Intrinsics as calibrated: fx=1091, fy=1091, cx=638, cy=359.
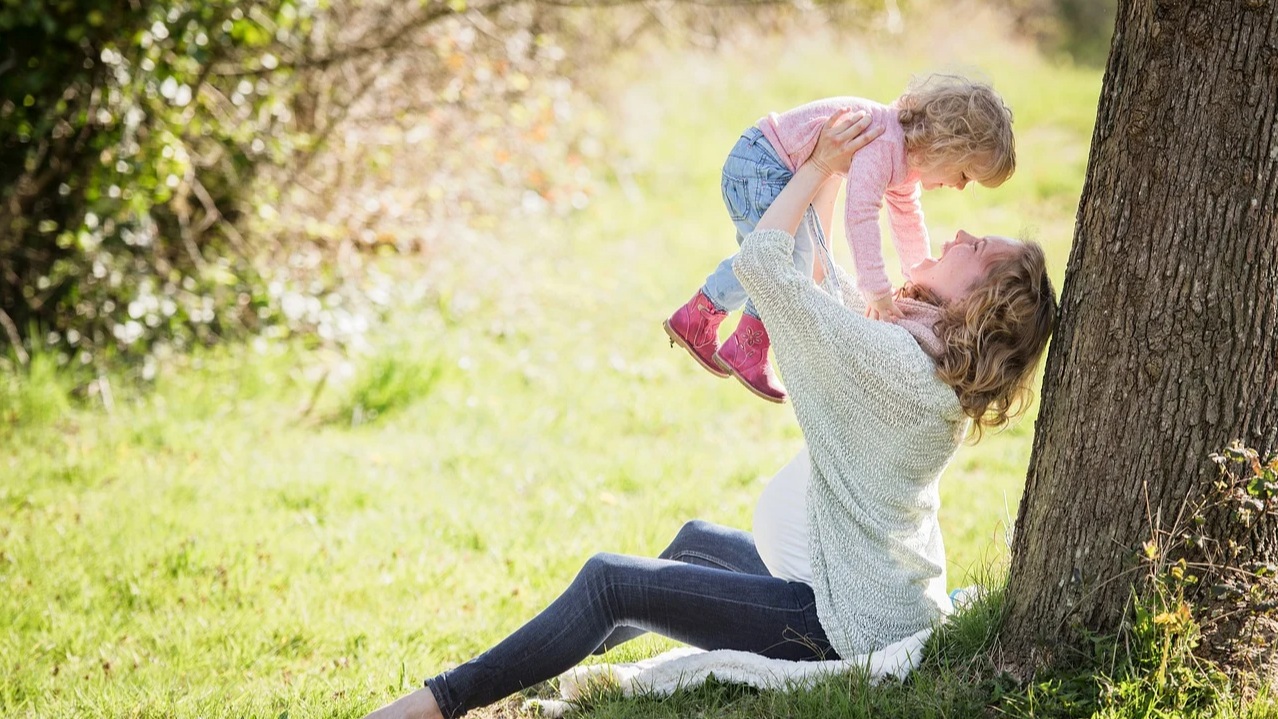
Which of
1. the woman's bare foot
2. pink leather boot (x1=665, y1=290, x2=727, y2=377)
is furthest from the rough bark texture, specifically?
the woman's bare foot

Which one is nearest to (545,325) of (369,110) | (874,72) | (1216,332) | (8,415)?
(369,110)

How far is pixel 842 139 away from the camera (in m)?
2.64

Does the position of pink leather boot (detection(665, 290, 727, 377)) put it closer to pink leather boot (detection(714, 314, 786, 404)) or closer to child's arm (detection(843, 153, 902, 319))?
pink leather boot (detection(714, 314, 786, 404))

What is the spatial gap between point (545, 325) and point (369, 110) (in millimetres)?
1768

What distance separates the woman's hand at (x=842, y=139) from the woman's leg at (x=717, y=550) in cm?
103

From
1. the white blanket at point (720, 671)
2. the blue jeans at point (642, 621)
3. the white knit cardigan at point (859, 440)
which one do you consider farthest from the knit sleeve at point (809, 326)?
the white blanket at point (720, 671)

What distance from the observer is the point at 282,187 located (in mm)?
6531

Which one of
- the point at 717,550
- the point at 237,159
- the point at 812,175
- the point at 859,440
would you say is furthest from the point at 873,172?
the point at 237,159

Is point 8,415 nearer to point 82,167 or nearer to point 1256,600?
point 82,167

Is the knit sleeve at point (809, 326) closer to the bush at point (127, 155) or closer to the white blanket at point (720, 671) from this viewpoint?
the white blanket at point (720, 671)

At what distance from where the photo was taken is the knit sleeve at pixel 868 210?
2.62m

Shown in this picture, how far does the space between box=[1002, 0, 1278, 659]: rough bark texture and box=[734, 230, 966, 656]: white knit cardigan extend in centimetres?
30

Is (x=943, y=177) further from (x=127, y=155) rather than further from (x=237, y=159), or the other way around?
(x=237, y=159)

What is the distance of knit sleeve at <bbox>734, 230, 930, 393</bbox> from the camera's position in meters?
2.47
